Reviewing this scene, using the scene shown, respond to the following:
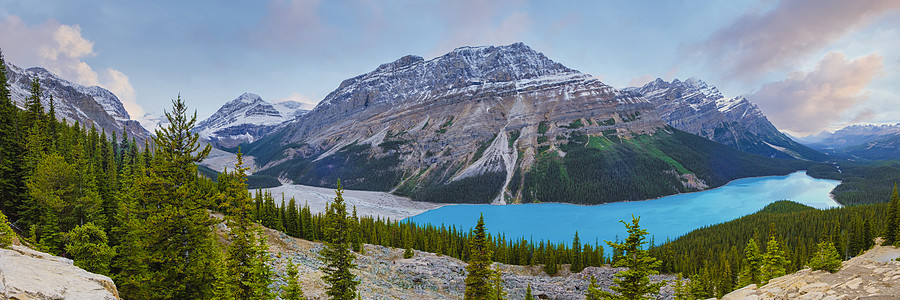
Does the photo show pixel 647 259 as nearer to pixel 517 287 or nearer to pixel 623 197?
pixel 517 287

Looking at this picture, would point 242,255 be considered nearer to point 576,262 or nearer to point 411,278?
point 411,278

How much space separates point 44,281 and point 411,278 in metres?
40.1

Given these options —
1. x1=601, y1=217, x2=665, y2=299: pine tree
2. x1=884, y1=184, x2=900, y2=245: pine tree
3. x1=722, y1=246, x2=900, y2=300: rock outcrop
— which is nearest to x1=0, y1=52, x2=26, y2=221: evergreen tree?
x1=601, y1=217, x2=665, y2=299: pine tree

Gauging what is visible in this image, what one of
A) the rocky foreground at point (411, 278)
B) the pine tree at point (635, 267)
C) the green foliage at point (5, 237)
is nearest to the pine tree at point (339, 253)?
the rocky foreground at point (411, 278)

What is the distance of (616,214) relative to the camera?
142 metres

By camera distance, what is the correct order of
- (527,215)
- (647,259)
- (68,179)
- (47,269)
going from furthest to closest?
(527,215), (68,179), (647,259), (47,269)

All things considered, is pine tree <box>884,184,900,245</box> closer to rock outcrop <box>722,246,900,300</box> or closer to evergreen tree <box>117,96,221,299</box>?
rock outcrop <box>722,246,900,300</box>

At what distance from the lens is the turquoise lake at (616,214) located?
115 m

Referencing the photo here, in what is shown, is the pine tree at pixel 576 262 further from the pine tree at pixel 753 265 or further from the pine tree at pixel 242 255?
the pine tree at pixel 242 255

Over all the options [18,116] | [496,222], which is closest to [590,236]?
[496,222]

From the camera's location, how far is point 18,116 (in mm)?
39875

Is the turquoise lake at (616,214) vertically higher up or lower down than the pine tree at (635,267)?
lower down

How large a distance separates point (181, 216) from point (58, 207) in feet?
53.1

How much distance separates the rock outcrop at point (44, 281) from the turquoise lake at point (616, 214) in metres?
97.8
